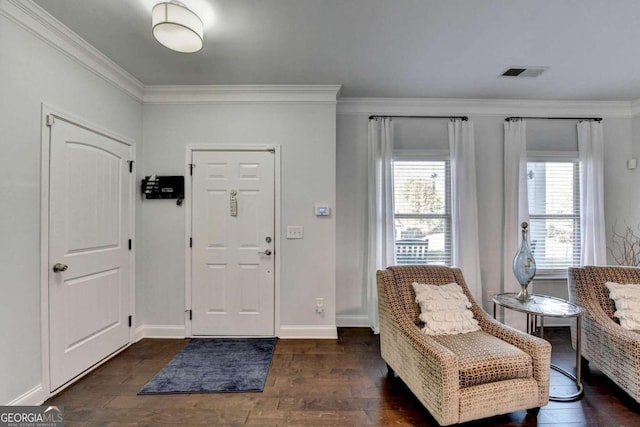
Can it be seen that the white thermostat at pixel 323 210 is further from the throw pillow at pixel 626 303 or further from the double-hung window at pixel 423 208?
the throw pillow at pixel 626 303

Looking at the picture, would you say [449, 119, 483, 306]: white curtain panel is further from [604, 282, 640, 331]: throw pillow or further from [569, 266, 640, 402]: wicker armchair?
[604, 282, 640, 331]: throw pillow

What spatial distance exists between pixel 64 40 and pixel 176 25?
3.56ft

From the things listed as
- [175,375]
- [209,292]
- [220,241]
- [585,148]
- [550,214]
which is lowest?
[175,375]

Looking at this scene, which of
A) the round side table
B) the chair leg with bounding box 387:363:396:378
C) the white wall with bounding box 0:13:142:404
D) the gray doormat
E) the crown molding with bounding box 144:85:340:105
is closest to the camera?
the white wall with bounding box 0:13:142:404

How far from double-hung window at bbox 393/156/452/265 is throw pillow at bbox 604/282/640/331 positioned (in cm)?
142

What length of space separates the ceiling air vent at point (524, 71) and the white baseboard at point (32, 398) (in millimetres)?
4610

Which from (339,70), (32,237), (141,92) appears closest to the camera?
(32,237)

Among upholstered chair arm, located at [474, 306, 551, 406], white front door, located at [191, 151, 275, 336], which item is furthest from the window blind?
white front door, located at [191, 151, 275, 336]

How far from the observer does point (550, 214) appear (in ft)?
11.8

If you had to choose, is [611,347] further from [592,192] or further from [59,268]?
[59,268]

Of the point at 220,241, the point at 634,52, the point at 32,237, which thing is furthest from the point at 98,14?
the point at 634,52

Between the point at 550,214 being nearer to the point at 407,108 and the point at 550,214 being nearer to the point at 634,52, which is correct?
the point at 634,52

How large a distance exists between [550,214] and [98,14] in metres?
4.83

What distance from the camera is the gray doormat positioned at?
7.44 feet
